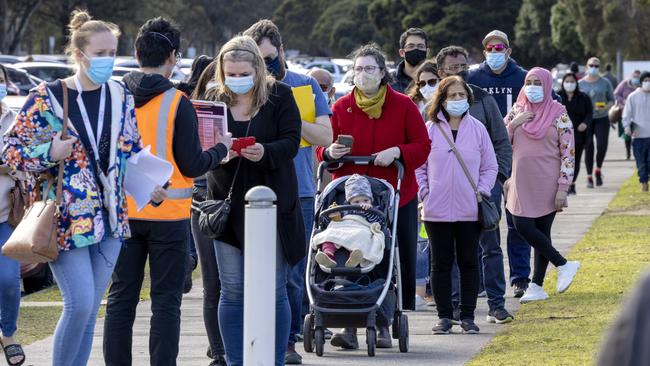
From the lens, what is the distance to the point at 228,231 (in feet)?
21.9

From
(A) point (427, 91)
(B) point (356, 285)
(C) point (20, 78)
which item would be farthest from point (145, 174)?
(C) point (20, 78)

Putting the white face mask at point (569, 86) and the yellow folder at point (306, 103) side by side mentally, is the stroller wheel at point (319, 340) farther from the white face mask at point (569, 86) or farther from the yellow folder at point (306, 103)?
the white face mask at point (569, 86)

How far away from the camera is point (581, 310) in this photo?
31.8 ft

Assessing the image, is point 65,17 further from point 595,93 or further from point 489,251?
point 489,251

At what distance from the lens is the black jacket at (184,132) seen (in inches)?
252

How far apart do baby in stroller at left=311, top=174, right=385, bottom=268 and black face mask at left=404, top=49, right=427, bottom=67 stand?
2.56m

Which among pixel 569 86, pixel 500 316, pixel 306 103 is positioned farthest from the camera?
pixel 569 86

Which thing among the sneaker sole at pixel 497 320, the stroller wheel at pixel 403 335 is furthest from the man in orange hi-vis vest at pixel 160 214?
the sneaker sole at pixel 497 320

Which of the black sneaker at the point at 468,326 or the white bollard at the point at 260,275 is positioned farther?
the black sneaker at the point at 468,326

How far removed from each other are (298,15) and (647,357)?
13360 centimetres

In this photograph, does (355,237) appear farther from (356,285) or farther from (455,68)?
(455,68)

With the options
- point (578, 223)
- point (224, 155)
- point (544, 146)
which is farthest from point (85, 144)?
point (578, 223)

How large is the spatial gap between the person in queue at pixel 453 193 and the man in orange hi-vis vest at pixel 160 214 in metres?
2.66

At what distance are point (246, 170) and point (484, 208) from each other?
2.70 metres
